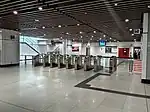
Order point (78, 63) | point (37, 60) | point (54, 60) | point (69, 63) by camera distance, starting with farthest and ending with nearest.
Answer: point (37, 60) → point (54, 60) → point (69, 63) → point (78, 63)

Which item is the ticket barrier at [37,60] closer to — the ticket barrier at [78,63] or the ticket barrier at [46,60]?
the ticket barrier at [46,60]

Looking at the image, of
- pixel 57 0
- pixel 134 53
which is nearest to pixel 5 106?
pixel 57 0

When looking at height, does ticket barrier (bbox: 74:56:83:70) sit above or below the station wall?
below

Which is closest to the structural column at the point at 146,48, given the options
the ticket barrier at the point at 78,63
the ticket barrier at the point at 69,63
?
the ticket barrier at the point at 78,63

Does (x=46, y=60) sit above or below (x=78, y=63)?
above

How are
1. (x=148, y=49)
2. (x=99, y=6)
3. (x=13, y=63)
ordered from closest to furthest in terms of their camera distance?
(x=99, y=6) < (x=148, y=49) < (x=13, y=63)

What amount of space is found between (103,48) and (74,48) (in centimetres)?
595

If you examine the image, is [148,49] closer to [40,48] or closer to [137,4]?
[137,4]

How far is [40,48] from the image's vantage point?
26438 millimetres

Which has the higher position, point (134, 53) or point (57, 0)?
point (57, 0)

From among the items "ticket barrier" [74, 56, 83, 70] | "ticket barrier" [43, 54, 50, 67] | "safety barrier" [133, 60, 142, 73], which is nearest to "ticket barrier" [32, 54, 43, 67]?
"ticket barrier" [43, 54, 50, 67]

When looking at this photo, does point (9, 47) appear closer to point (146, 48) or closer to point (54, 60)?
point (54, 60)

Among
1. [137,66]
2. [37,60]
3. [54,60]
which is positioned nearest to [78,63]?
[54,60]

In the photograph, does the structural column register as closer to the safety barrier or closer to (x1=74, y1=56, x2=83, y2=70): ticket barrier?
the safety barrier
